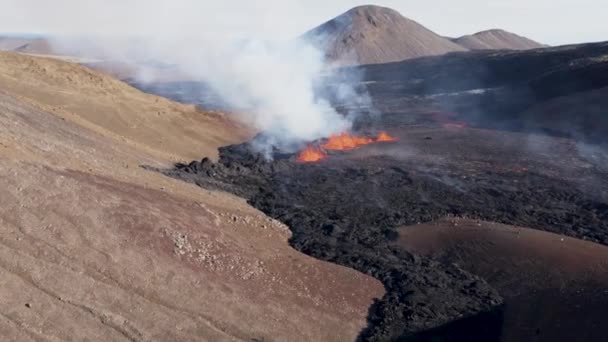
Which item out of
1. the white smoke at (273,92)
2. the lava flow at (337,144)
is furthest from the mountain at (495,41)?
the lava flow at (337,144)

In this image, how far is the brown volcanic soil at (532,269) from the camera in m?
19.9

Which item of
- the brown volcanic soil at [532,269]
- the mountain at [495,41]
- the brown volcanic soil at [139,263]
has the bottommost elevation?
the brown volcanic soil at [532,269]

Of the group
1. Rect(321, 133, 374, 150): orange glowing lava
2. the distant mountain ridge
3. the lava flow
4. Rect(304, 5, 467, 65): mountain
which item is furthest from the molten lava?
Rect(304, 5, 467, 65): mountain

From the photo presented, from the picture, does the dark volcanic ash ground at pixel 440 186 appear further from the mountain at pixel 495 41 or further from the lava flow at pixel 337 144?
the mountain at pixel 495 41

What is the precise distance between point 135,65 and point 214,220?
363ft

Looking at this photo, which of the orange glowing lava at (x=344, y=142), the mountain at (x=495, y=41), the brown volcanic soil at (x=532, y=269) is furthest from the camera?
the mountain at (x=495, y=41)

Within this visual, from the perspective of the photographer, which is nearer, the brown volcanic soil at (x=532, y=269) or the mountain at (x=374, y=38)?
the brown volcanic soil at (x=532, y=269)

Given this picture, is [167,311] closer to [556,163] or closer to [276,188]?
[276,188]

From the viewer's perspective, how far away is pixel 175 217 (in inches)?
940

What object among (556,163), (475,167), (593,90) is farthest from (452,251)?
(593,90)

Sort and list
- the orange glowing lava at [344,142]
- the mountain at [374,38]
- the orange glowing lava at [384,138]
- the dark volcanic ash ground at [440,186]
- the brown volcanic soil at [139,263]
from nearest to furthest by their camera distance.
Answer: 1. the brown volcanic soil at [139,263]
2. the dark volcanic ash ground at [440,186]
3. the orange glowing lava at [344,142]
4. the orange glowing lava at [384,138]
5. the mountain at [374,38]

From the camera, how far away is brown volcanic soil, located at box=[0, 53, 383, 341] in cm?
1748

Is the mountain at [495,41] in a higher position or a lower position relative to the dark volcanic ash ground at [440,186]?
higher

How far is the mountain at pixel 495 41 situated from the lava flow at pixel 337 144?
115148 millimetres
